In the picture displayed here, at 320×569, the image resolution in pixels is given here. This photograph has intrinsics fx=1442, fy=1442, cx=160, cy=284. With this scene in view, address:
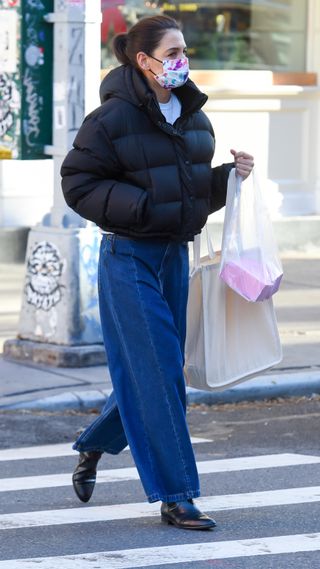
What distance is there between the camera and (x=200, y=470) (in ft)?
21.2

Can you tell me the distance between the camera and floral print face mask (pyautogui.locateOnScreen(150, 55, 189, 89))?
5.23 metres

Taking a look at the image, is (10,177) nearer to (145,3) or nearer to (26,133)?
(145,3)

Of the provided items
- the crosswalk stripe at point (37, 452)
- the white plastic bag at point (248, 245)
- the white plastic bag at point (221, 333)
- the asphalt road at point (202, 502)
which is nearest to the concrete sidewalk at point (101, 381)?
the asphalt road at point (202, 502)

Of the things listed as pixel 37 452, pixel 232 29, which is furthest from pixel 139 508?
pixel 232 29

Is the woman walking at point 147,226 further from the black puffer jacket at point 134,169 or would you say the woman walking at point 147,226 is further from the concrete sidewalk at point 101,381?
the concrete sidewalk at point 101,381

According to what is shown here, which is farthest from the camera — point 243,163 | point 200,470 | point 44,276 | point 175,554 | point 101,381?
point 44,276

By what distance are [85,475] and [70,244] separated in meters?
3.02

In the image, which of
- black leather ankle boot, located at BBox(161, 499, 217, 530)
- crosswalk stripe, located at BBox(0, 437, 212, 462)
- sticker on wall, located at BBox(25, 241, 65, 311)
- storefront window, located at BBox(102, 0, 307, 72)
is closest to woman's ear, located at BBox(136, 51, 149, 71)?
black leather ankle boot, located at BBox(161, 499, 217, 530)

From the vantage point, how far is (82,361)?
8516 millimetres

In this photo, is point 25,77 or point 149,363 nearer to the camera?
point 149,363

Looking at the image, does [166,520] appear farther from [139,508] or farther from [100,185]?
[100,185]

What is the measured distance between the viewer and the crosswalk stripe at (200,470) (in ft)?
20.3

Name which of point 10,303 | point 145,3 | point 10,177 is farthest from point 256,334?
point 145,3

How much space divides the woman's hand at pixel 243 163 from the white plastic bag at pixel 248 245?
3 centimetres
